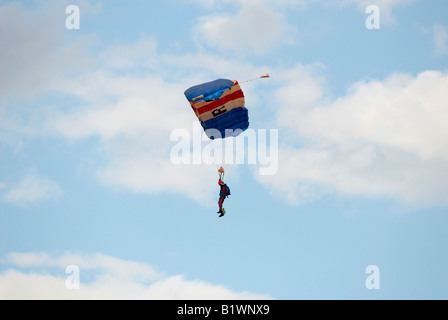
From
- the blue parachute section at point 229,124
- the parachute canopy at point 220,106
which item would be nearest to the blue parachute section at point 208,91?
the parachute canopy at point 220,106

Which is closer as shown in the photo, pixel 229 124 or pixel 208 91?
pixel 208 91

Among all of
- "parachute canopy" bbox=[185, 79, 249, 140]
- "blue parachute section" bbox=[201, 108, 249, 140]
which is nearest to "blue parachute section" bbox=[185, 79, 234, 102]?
"parachute canopy" bbox=[185, 79, 249, 140]

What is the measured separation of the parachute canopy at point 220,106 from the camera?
2130 inches

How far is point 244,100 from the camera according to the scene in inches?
2178

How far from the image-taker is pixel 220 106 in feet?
179

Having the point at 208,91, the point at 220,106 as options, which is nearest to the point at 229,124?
the point at 220,106

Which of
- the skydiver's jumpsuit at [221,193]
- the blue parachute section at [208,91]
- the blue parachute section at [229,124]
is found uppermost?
the blue parachute section at [208,91]

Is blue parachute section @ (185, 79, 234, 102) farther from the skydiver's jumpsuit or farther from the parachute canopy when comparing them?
the skydiver's jumpsuit

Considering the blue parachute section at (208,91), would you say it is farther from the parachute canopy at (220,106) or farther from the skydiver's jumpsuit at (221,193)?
the skydiver's jumpsuit at (221,193)

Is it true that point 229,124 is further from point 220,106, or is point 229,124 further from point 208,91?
point 208,91

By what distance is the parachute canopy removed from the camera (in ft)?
177
